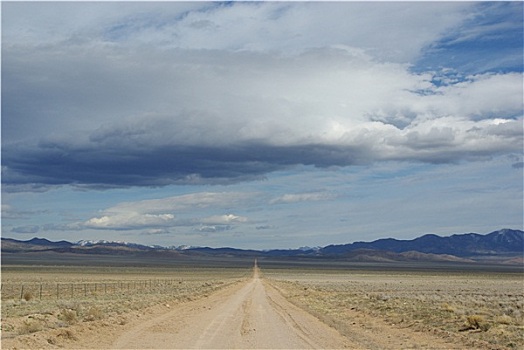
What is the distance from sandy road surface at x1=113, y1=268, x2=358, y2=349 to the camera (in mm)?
17391

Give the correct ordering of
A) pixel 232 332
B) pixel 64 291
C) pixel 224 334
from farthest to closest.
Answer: pixel 64 291 < pixel 232 332 < pixel 224 334

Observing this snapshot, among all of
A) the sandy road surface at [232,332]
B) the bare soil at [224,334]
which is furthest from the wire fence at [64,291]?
the bare soil at [224,334]

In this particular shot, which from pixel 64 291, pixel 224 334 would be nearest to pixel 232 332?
pixel 224 334

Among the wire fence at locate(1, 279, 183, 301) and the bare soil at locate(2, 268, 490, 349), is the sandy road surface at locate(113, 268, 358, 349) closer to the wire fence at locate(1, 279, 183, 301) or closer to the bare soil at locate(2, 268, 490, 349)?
the bare soil at locate(2, 268, 490, 349)

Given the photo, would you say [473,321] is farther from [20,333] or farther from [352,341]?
[20,333]

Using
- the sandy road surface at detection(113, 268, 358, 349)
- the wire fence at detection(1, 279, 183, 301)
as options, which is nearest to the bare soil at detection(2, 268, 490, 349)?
the sandy road surface at detection(113, 268, 358, 349)

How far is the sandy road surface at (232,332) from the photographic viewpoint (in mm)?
17391

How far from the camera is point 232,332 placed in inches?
789

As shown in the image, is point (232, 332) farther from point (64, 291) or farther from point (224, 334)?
point (64, 291)

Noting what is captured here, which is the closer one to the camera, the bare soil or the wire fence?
the bare soil

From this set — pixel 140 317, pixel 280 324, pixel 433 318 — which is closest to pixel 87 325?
pixel 140 317

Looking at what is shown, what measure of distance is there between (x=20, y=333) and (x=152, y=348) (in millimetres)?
4774

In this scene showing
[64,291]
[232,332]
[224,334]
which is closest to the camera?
[224,334]

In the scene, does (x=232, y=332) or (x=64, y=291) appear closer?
(x=232, y=332)
